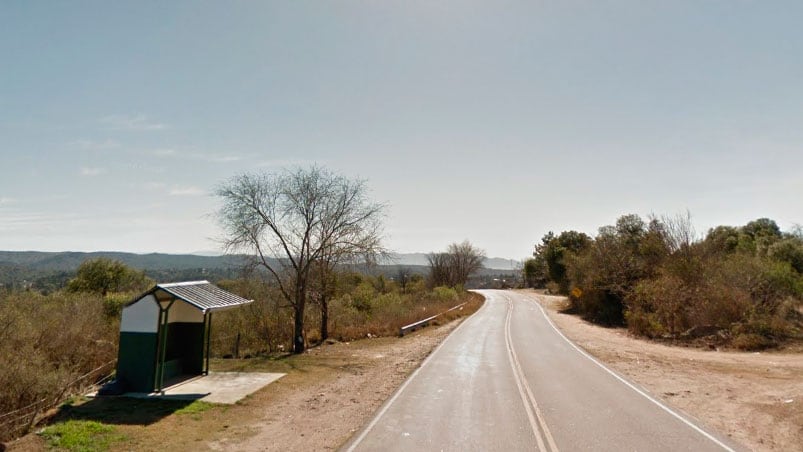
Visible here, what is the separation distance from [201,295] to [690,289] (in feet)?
88.6

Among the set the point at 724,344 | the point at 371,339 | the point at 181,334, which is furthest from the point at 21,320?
the point at 724,344

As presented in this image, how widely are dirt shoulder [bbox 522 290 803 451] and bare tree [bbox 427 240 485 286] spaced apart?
6363 cm

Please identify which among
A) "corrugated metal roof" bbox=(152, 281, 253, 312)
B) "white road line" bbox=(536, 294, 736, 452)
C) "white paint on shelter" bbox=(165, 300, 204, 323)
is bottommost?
"white road line" bbox=(536, 294, 736, 452)

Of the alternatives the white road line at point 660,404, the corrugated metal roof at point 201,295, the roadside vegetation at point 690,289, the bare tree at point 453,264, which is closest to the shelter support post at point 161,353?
the corrugated metal roof at point 201,295

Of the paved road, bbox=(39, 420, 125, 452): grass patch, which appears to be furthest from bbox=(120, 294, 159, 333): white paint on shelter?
the paved road

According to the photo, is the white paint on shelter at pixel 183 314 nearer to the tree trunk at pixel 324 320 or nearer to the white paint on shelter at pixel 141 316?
the white paint on shelter at pixel 141 316

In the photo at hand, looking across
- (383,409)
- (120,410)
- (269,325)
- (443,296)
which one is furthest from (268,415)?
(443,296)

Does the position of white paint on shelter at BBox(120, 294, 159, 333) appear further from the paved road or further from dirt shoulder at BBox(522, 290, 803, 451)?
dirt shoulder at BBox(522, 290, 803, 451)

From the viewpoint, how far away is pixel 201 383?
50.2ft

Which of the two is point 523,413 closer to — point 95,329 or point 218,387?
point 218,387

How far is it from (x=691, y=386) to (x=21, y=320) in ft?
70.4

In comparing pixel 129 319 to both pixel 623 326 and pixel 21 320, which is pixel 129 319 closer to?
pixel 21 320

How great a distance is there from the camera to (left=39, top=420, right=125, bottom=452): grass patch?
9320mm

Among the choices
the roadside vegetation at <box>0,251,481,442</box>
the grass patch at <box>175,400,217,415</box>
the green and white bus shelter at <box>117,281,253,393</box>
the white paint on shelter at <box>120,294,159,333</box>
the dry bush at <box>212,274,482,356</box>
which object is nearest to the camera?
the roadside vegetation at <box>0,251,481,442</box>
